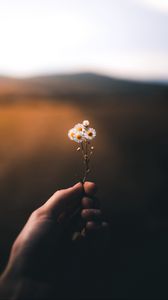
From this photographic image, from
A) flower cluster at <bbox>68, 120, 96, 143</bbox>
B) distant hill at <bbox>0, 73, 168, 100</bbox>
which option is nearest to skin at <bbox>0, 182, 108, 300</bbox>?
flower cluster at <bbox>68, 120, 96, 143</bbox>

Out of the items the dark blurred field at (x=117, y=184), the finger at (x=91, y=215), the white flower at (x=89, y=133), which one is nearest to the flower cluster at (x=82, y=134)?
the white flower at (x=89, y=133)

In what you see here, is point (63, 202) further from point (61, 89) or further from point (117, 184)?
point (61, 89)

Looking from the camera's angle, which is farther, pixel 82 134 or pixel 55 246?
pixel 82 134

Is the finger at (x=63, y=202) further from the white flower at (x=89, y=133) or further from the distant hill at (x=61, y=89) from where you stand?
the distant hill at (x=61, y=89)

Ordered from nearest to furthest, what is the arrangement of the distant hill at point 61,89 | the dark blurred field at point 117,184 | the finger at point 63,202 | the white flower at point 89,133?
1. the finger at point 63,202
2. the white flower at point 89,133
3. the dark blurred field at point 117,184
4. the distant hill at point 61,89

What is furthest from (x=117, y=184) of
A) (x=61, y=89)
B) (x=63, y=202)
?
(x=61, y=89)

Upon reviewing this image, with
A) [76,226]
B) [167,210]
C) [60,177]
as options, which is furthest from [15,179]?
[76,226]

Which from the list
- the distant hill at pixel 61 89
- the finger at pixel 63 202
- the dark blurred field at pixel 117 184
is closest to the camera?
the finger at pixel 63 202
